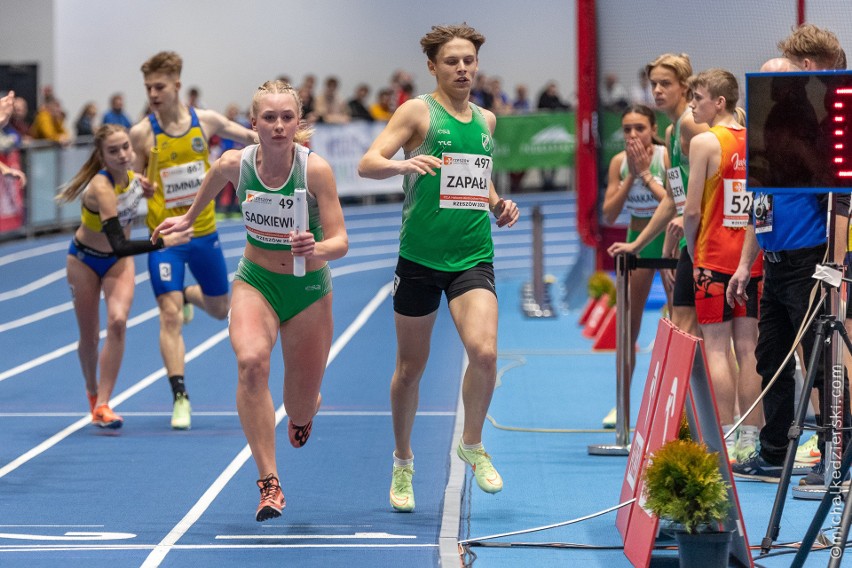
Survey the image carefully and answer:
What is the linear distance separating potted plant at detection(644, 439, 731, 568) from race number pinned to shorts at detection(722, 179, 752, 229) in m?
2.37

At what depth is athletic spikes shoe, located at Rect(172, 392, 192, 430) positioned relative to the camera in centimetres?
841

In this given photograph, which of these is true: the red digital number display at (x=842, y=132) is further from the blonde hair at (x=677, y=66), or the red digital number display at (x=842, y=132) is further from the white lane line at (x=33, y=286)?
the white lane line at (x=33, y=286)

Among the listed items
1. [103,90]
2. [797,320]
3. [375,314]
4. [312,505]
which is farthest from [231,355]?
[103,90]

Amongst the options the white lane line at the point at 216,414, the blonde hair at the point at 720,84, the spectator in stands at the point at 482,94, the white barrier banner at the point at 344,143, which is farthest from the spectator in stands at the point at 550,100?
the blonde hair at the point at 720,84

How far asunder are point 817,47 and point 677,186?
1.61 m

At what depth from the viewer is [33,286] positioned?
1620 cm

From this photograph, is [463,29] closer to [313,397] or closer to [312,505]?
[313,397]

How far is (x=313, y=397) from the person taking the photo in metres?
6.27

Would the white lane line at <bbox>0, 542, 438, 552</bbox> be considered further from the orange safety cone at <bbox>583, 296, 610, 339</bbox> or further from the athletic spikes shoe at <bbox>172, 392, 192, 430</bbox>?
the orange safety cone at <bbox>583, 296, 610, 339</bbox>

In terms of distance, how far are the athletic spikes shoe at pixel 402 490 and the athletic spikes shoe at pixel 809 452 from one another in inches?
86.2

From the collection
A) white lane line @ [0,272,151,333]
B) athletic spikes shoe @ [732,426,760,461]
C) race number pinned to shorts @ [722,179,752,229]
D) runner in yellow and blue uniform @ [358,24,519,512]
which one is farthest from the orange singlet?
white lane line @ [0,272,151,333]

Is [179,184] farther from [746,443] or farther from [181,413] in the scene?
[746,443]

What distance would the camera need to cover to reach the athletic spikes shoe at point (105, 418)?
326 inches

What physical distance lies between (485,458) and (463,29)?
1.93m
